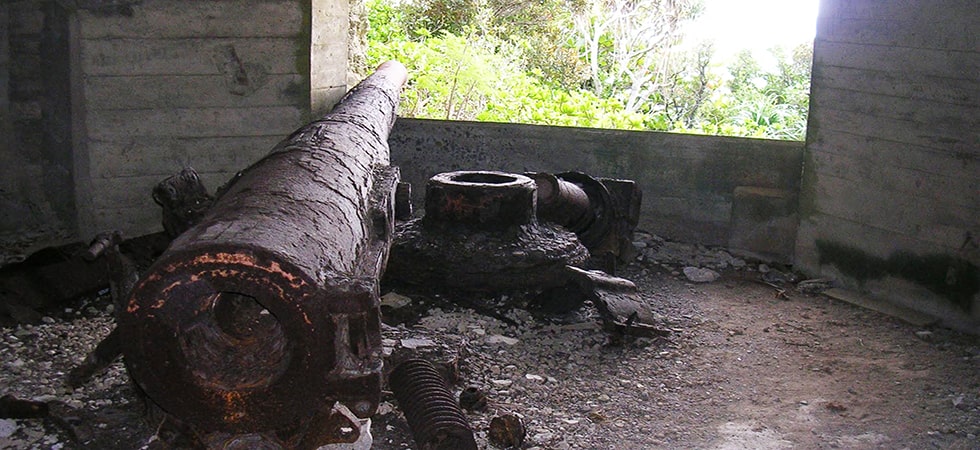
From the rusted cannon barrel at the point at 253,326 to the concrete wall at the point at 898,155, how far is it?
3.63 meters

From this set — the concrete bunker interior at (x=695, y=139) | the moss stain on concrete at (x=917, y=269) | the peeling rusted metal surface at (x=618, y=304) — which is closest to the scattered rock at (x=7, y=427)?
the concrete bunker interior at (x=695, y=139)

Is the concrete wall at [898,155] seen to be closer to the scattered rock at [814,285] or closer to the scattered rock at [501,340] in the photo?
the scattered rock at [814,285]

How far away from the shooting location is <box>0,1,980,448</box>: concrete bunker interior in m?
4.96

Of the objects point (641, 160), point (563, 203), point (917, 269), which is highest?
point (641, 160)

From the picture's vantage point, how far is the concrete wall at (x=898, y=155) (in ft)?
16.0

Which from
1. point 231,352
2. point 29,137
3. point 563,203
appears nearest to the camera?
point 231,352

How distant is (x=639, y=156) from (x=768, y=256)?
1.14 metres

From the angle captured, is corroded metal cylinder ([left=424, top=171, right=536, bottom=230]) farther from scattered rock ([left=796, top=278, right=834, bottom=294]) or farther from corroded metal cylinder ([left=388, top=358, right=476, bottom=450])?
scattered rock ([left=796, top=278, right=834, bottom=294])

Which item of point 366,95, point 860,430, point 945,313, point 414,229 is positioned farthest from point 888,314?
point 366,95

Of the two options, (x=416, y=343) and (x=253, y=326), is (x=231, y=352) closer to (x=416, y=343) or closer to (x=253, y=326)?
(x=253, y=326)

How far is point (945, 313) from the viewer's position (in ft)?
16.6

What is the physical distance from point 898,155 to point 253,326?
403 centimetres

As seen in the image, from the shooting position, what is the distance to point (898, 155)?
524cm

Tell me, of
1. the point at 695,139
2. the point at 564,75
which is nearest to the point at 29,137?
the point at 695,139
